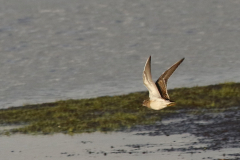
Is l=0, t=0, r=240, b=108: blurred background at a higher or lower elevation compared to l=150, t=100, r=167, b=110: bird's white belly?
lower

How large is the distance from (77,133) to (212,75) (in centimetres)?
1834

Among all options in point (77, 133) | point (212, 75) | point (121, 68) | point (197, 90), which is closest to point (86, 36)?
point (121, 68)

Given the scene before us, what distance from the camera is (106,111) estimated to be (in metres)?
30.5

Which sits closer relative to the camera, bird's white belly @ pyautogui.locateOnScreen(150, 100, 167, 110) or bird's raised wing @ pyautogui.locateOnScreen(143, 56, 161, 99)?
bird's raised wing @ pyautogui.locateOnScreen(143, 56, 161, 99)

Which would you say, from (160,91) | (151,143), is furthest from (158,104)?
(151,143)

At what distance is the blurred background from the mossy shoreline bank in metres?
4.20

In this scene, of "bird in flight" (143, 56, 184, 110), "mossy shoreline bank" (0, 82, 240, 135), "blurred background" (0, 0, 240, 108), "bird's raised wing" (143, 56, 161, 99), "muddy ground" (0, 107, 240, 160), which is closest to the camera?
"bird's raised wing" (143, 56, 161, 99)

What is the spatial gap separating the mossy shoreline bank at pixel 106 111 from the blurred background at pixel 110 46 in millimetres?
4201

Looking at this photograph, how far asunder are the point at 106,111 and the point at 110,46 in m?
39.4

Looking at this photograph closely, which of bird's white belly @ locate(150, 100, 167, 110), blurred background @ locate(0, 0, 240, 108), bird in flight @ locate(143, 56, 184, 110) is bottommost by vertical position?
blurred background @ locate(0, 0, 240, 108)

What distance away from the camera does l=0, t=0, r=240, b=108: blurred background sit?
139 feet

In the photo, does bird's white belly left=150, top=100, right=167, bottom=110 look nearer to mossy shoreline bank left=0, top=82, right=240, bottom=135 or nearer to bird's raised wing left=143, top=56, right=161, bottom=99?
bird's raised wing left=143, top=56, right=161, bottom=99

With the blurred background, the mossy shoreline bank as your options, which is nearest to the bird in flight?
the mossy shoreline bank

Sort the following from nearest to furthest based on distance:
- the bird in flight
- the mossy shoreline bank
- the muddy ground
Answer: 1. the bird in flight
2. the muddy ground
3. the mossy shoreline bank
